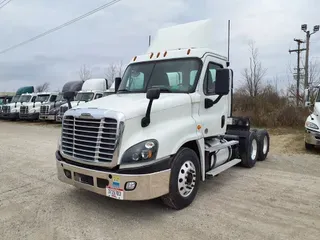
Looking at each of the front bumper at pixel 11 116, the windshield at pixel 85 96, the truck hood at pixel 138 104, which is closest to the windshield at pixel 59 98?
the front bumper at pixel 11 116

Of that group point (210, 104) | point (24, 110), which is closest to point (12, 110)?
point (24, 110)

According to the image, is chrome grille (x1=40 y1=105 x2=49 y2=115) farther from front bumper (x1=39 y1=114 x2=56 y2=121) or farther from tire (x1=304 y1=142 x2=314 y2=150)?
tire (x1=304 y1=142 x2=314 y2=150)

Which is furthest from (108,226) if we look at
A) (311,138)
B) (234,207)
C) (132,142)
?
(311,138)

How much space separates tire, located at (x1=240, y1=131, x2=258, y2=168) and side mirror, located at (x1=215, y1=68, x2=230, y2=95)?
2629 millimetres

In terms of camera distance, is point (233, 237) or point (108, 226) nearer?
point (233, 237)

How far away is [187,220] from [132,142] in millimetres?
1356

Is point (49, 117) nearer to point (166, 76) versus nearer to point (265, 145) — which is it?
point (265, 145)

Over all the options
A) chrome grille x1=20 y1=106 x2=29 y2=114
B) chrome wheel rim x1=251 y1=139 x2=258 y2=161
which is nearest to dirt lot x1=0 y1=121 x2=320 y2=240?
chrome wheel rim x1=251 y1=139 x2=258 y2=161

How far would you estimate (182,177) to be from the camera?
4.22 meters

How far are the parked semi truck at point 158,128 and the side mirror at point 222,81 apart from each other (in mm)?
16

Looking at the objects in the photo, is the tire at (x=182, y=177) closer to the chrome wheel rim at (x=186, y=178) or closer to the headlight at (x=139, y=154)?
the chrome wheel rim at (x=186, y=178)

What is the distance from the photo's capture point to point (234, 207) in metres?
4.40

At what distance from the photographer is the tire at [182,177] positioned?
4.04 meters

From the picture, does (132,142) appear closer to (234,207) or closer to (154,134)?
(154,134)
